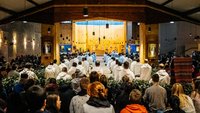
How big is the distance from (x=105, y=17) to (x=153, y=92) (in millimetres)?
13678

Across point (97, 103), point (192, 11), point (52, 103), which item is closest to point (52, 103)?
point (52, 103)

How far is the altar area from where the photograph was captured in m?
38.0

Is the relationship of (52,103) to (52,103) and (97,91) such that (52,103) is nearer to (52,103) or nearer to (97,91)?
(52,103)

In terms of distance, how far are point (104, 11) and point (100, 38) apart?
60.6 feet

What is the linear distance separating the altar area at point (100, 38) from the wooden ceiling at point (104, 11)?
55.7 ft

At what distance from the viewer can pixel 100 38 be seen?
38.9 metres

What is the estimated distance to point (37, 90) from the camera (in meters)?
3.33

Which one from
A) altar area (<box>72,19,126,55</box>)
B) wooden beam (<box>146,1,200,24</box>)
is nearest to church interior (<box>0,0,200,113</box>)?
wooden beam (<box>146,1,200,24</box>)

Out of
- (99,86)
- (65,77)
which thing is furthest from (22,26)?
(99,86)

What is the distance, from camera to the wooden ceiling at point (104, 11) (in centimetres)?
A: 2019

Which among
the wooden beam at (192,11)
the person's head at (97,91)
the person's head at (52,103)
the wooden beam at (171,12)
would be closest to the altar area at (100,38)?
the wooden beam at (171,12)

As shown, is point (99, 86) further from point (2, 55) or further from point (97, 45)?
point (97, 45)

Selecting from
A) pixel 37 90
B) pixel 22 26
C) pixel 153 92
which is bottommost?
pixel 153 92

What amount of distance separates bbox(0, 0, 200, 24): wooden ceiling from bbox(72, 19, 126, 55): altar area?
55.7ft
